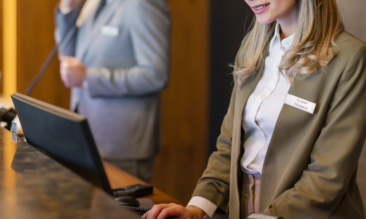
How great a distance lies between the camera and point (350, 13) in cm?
125

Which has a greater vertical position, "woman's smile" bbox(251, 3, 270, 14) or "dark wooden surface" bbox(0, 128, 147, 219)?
"woman's smile" bbox(251, 3, 270, 14)

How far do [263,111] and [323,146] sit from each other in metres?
0.21

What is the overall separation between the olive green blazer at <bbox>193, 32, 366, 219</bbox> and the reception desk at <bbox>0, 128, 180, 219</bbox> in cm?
54

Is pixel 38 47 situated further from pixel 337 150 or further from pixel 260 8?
pixel 337 150

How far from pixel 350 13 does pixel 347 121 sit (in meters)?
0.58

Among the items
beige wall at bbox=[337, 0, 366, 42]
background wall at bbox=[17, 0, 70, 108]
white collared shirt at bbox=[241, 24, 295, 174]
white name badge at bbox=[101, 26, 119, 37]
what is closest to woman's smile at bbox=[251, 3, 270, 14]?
white collared shirt at bbox=[241, 24, 295, 174]

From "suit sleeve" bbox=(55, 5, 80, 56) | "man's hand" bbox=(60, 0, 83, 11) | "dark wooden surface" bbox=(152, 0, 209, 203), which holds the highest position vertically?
"man's hand" bbox=(60, 0, 83, 11)

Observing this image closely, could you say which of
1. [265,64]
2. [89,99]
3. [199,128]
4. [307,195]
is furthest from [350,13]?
[89,99]

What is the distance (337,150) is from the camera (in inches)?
33.7

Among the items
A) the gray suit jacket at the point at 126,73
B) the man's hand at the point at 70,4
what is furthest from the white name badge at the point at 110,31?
the man's hand at the point at 70,4

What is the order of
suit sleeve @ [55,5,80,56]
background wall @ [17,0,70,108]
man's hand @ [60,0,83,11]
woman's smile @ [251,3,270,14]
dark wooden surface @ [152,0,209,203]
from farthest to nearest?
background wall @ [17,0,70,108] < man's hand @ [60,0,83,11] < suit sleeve @ [55,5,80,56] < dark wooden surface @ [152,0,209,203] < woman's smile @ [251,3,270,14]

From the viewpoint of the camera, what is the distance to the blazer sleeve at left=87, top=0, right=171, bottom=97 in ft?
7.47

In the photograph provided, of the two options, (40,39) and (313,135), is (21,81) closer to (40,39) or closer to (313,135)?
(40,39)

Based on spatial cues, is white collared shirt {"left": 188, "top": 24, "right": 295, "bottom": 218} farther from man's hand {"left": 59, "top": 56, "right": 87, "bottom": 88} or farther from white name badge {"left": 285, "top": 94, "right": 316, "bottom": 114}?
man's hand {"left": 59, "top": 56, "right": 87, "bottom": 88}
